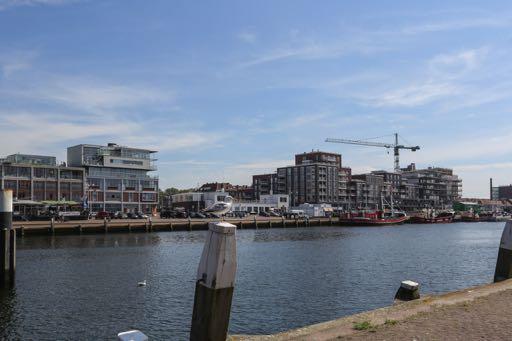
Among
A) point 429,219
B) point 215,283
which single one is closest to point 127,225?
point 215,283

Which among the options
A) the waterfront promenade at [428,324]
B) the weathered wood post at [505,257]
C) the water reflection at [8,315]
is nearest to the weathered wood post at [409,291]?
the waterfront promenade at [428,324]

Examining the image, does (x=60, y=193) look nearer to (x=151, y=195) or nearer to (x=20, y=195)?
(x=20, y=195)

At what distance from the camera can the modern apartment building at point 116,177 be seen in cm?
15725

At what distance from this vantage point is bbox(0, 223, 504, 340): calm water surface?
24531 mm

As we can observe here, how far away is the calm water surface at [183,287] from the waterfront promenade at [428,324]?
8945 millimetres

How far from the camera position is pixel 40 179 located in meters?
143

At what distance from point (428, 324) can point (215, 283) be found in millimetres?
6226

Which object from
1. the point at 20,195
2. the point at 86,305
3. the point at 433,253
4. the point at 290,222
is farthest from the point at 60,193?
the point at 86,305

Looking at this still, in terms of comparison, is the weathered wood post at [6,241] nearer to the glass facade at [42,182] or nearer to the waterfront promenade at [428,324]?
the waterfront promenade at [428,324]

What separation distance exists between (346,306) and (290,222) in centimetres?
10708

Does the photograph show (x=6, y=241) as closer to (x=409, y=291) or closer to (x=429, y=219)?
(x=409, y=291)

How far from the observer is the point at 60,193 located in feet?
479

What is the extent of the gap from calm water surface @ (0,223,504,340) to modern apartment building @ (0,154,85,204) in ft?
285

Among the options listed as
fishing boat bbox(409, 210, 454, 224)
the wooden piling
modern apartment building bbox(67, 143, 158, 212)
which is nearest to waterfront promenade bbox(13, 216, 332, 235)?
modern apartment building bbox(67, 143, 158, 212)
